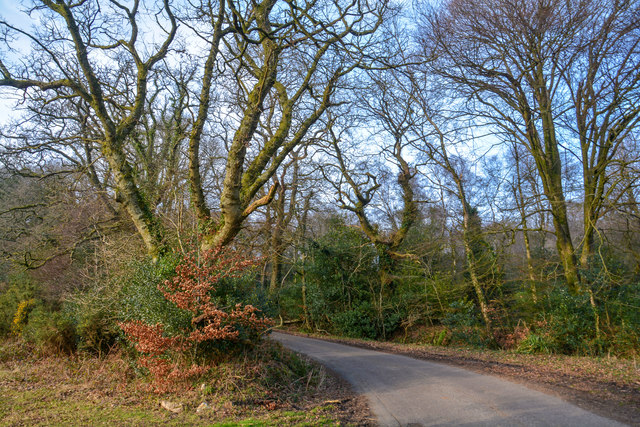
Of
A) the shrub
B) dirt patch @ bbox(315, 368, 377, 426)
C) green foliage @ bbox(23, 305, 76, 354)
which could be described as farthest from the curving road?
green foliage @ bbox(23, 305, 76, 354)

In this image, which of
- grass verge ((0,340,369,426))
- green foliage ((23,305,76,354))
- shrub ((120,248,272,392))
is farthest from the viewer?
green foliage ((23,305,76,354))

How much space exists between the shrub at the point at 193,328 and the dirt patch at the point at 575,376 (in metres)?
5.14

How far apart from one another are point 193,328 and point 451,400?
4775 millimetres

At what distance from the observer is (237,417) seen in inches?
250

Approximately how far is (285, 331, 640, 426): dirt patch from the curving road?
1.16ft

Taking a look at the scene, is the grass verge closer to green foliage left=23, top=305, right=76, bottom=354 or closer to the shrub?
the shrub

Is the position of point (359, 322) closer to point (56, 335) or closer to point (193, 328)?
point (56, 335)

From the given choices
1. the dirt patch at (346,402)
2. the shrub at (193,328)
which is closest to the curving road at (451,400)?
the dirt patch at (346,402)

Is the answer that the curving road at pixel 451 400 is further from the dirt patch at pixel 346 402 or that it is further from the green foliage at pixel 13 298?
the green foliage at pixel 13 298

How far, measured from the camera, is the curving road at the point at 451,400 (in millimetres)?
5727

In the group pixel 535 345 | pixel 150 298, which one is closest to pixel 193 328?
pixel 150 298

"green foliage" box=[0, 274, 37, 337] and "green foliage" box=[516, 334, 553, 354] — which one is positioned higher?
"green foliage" box=[0, 274, 37, 337]

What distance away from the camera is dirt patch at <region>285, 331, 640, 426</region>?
6.20 m

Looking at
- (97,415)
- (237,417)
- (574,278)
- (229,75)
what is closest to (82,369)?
(97,415)
